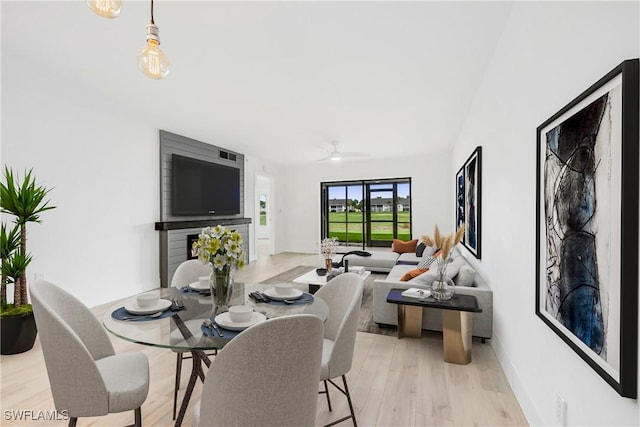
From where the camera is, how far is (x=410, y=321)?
121 inches

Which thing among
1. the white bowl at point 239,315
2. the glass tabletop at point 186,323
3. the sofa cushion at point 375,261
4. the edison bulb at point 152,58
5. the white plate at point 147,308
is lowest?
the sofa cushion at point 375,261

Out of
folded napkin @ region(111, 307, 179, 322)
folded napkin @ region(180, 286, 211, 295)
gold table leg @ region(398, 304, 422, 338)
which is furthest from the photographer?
gold table leg @ region(398, 304, 422, 338)

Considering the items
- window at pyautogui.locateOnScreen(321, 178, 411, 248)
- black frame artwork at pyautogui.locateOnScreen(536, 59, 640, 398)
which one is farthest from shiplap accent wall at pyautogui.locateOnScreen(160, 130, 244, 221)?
black frame artwork at pyautogui.locateOnScreen(536, 59, 640, 398)

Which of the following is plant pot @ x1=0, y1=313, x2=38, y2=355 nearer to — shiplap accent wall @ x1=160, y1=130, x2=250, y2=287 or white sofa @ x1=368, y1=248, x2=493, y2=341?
shiplap accent wall @ x1=160, y1=130, x2=250, y2=287

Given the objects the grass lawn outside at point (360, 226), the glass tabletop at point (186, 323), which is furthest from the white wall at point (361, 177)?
the glass tabletop at point (186, 323)

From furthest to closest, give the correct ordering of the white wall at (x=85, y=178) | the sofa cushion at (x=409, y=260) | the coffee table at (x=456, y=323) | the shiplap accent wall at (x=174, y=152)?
the sofa cushion at (x=409, y=260), the shiplap accent wall at (x=174, y=152), the white wall at (x=85, y=178), the coffee table at (x=456, y=323)

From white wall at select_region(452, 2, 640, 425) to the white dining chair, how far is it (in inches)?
40.8

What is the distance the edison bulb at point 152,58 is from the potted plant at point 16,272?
2039 mm

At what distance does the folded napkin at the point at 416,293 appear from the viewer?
2.78 m

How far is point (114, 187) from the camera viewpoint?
14.3 feet

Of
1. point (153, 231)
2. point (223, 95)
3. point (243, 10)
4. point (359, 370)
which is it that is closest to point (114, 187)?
point (153, 231)

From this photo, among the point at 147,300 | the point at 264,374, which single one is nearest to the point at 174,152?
the point at 147,300

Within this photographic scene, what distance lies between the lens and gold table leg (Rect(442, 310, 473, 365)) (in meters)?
2.57

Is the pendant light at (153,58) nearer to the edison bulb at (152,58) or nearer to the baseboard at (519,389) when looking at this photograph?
the edison bulb at (152,58)
